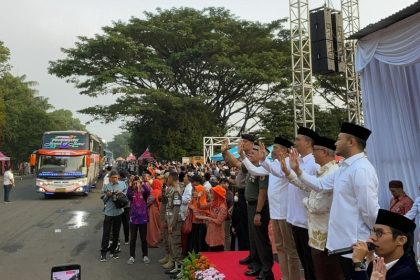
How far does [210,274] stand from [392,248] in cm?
366

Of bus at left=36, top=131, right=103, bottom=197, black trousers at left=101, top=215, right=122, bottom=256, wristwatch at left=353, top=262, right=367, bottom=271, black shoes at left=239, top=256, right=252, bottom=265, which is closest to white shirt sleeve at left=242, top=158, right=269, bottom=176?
black shoes at left=239, top=256, right=252, bottom=265

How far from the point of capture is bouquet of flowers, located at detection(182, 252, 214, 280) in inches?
244

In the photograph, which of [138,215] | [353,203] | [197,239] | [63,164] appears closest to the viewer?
[353,203]

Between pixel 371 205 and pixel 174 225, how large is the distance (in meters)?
4.87

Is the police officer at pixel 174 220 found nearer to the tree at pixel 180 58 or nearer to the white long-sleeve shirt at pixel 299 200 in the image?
the white long-sleeve shirt at pixel 299 200

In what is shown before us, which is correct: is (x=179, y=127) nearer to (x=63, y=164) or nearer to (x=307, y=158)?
(x=63, y=164)

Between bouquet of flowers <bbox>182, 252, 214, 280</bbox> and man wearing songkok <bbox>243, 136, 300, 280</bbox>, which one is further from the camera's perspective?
bouquet of flowers <bbox>182, 252, 214, 280</bbox>

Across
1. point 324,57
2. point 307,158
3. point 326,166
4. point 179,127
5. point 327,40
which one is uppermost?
point 327,40

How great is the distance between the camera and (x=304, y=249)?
427cm

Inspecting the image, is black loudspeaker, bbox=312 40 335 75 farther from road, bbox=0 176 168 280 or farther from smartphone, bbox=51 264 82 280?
smartphone, bbox=51 264 82 280

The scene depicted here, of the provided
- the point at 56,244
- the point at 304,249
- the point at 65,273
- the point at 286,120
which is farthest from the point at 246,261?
the point at 286,120

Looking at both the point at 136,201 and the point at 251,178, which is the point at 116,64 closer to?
the point at 136,201

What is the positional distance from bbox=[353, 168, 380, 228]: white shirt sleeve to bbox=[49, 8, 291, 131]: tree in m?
23.8

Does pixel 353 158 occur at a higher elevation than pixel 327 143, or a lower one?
lower
